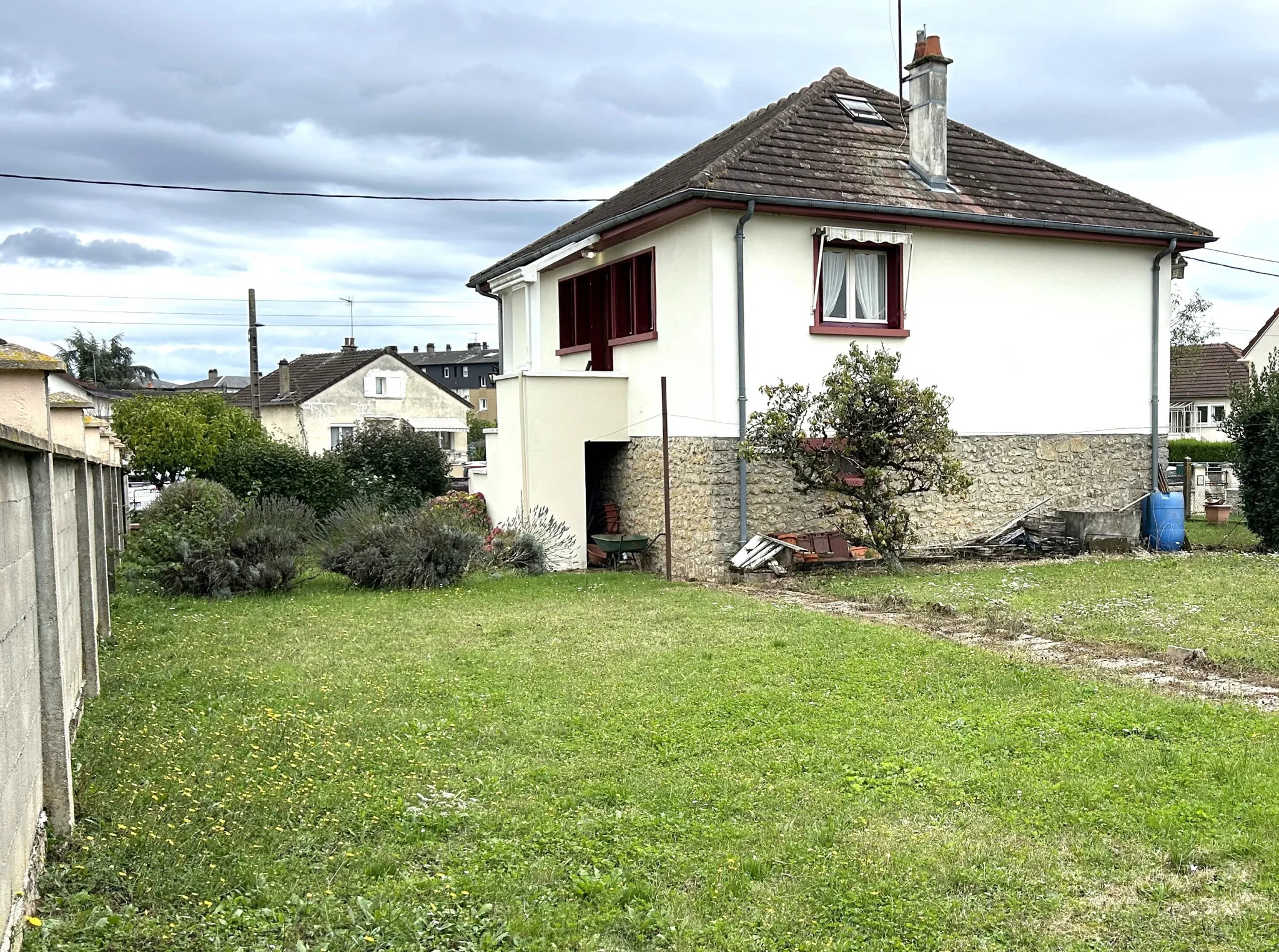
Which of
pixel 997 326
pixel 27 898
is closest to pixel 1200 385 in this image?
pixel 997 326

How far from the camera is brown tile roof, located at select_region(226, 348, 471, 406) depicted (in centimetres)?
5284

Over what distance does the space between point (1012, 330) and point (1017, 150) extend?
153 inches

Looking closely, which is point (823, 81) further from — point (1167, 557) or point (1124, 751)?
point (1124, 751)

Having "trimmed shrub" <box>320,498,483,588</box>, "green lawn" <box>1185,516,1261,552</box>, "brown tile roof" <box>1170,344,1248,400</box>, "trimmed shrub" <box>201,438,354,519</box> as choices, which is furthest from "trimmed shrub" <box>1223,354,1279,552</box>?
"brown tile roof" <box>1170,344,1248,400</box>

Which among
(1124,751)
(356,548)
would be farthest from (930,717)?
(356,548)

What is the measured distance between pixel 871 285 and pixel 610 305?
4.33m

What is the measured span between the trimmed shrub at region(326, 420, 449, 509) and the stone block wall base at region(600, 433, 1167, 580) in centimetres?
600

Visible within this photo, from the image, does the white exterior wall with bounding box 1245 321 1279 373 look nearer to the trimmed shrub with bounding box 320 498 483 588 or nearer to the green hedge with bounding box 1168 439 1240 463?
the green hedge with bounding box 1168 439 1240 463

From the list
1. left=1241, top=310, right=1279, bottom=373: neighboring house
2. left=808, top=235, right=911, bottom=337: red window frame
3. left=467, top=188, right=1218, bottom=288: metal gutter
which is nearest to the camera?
left=467, top=188, right=1218, bottom=288: metal gutter

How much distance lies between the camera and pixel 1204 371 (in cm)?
5131

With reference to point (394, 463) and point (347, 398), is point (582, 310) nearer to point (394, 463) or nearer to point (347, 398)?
point (394, 463)

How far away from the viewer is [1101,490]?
1842cm

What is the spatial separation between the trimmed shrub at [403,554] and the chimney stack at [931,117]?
9.17 m

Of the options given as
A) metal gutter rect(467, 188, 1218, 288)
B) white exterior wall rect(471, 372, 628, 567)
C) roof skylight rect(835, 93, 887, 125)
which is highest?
roof skylight rect(835, 93, 887, 125)
